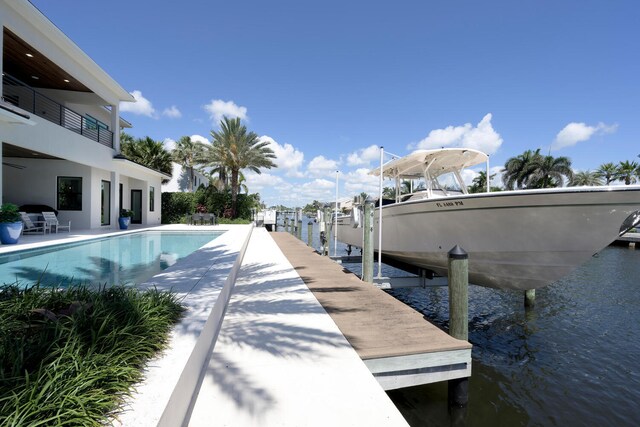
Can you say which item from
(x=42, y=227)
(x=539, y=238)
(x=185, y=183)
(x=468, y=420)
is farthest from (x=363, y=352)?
(x=185, y=183)

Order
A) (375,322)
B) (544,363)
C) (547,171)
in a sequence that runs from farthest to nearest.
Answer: (547,171), (544,363), (375,322)

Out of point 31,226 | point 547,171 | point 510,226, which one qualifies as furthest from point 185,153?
point 547,171

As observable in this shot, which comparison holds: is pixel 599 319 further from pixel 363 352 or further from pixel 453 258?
pixel 363 352

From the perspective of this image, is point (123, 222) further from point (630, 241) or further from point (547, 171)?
point (547, 171)

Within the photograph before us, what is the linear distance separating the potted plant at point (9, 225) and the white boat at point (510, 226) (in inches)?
433

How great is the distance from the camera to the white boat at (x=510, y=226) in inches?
214

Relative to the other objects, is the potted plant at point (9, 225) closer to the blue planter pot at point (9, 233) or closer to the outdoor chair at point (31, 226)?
the blue planter pot at point (9, 233)

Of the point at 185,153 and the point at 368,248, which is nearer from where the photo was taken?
the point at 368,248

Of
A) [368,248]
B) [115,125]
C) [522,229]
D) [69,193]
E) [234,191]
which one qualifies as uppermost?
[115,125]

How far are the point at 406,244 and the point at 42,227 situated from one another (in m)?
13.8

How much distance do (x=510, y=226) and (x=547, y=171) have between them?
1446 inches

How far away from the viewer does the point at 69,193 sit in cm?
1452

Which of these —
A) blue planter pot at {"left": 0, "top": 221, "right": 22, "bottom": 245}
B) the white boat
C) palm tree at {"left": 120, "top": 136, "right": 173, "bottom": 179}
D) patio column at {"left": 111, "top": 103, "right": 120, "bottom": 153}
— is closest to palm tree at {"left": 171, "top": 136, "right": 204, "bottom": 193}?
palm tree at {"left": 120, "top": 136, "right": 173, "bottom": 179}

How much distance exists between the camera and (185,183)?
3219cm
